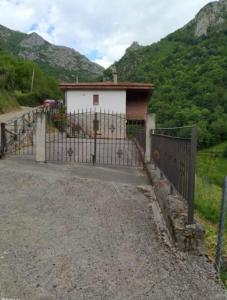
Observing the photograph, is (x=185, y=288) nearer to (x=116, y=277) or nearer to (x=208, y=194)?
(x=116, y=277)

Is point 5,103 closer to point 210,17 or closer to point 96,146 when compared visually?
point 96,146

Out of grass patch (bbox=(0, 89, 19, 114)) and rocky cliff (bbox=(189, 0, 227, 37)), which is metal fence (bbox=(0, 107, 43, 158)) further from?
rocky cliff (bbox=(189, 0, 227, 37))

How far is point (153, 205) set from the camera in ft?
19.9

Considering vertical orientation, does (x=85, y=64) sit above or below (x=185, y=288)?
above

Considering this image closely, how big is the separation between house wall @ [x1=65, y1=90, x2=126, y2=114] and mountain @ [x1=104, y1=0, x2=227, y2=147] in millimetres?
5739

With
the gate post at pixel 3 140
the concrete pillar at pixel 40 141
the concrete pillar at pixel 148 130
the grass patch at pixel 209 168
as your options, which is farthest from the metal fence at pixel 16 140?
the grass patch at pixel 209 168

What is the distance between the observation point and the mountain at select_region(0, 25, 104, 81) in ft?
388

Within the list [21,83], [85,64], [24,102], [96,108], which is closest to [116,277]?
[96,108]

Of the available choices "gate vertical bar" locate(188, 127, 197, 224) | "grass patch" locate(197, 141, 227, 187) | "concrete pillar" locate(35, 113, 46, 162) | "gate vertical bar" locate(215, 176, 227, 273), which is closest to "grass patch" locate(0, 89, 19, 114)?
"grass patch" locate(197, 141, 227, 187)

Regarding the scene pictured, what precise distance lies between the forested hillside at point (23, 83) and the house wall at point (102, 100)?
938 cm

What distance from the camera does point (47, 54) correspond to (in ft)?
426

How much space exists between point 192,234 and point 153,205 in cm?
226

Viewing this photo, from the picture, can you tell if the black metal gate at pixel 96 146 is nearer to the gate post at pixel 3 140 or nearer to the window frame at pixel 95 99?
the window frame at pixel 95 99

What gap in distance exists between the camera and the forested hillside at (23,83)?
39.4 meters
